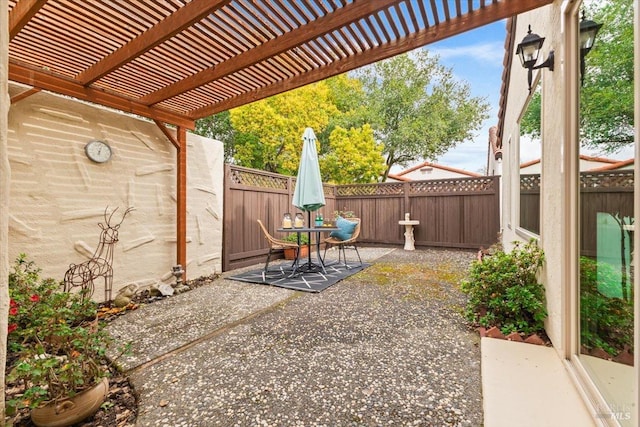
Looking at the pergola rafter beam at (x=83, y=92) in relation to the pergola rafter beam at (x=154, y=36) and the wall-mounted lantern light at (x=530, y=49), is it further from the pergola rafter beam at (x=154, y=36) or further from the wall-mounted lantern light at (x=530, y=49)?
the wall-mounted lantern light at (x=530, y=49)

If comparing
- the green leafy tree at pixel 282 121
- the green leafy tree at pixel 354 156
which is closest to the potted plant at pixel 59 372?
the green leafy tree at pixel 282 121

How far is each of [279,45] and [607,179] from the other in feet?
8.12

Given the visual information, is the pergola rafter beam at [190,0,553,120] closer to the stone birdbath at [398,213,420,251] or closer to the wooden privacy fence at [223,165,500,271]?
the wooden privacy fence at [223,165,500,271]

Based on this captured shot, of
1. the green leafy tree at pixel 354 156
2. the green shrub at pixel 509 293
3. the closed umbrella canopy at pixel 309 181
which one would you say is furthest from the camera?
the green leafy tree at pixel 354 156

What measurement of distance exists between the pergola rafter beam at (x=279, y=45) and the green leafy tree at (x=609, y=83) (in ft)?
3.95

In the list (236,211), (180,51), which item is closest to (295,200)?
(236,211)

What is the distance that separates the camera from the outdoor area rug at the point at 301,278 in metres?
3.88

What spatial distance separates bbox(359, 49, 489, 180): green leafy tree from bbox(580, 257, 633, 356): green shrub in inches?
452

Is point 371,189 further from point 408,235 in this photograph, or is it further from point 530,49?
point 530,49

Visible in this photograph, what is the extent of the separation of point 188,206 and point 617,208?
456cm

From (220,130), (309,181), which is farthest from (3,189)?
(220,130)

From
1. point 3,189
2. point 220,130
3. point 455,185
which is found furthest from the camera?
point 220,130

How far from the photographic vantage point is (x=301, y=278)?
4352 mm

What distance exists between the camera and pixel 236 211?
530 cm
